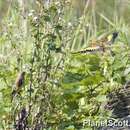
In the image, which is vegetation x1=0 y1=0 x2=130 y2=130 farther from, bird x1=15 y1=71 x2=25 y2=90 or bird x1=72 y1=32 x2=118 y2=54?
bird x1=72 y1=32 x2=118 y2=54

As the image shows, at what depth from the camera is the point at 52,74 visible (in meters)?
3.10

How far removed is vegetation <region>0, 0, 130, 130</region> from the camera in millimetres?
3039

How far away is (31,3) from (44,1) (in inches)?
65.9

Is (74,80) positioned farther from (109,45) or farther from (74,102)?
(109,45)

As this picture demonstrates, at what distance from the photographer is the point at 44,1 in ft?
10.1

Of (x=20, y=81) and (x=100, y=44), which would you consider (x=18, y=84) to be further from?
(x=100, y=44)

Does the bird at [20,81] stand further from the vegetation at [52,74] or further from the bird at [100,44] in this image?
the bird at [100,44]

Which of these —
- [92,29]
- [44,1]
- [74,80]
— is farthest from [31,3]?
[44,1]

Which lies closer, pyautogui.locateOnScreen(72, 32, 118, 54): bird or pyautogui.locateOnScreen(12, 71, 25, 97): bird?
pyautogui.locateOnScreen(12, 71, 25, 97): bird

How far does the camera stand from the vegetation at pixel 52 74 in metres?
3.04

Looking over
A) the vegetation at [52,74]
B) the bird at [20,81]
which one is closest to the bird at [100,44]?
the vegetation at [52,74]

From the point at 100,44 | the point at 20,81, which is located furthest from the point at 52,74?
the point at 100,44

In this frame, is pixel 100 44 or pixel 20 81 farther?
pixel 100 44

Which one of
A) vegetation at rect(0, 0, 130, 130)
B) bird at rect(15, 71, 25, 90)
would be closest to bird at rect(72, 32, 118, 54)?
vegetation at rect(0, 0, 130, 130)
